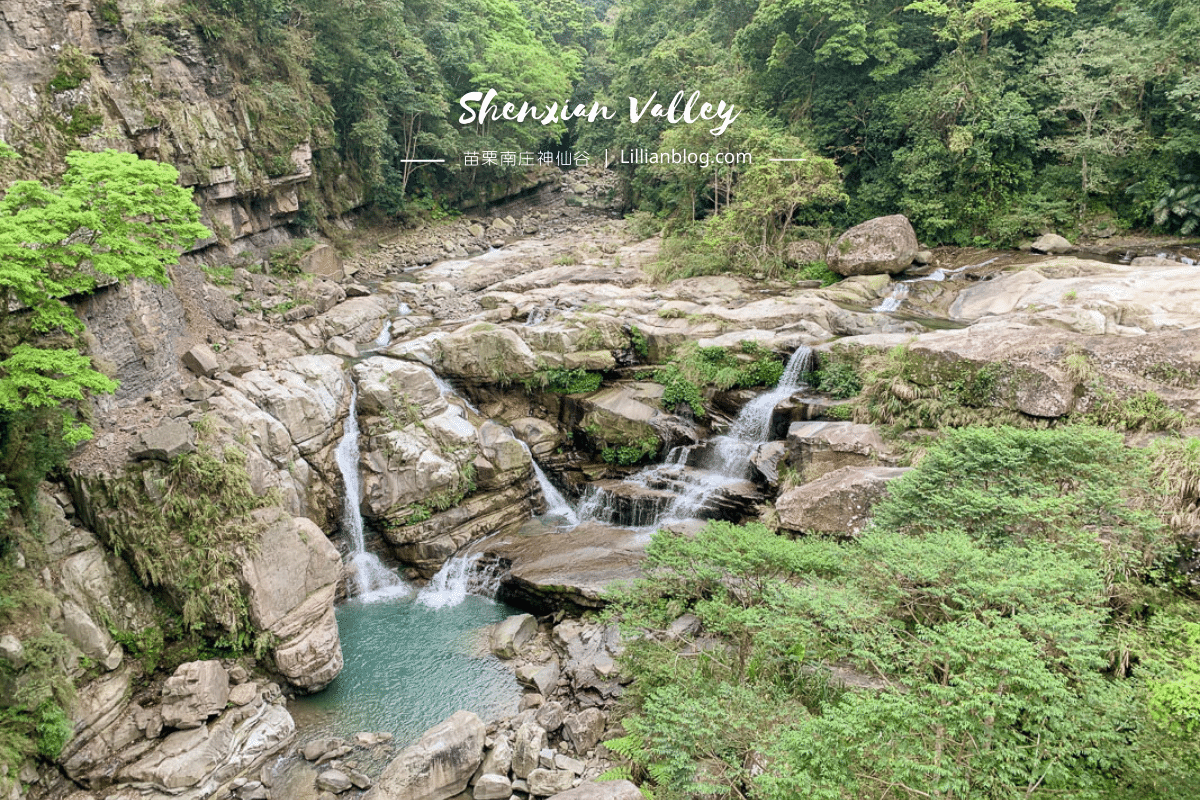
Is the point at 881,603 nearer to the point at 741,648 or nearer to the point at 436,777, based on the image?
the point at 741,648

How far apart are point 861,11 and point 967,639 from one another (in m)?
26.3

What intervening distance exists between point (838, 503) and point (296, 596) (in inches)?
378

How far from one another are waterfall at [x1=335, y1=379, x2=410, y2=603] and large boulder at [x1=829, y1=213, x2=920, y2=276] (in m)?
16.7

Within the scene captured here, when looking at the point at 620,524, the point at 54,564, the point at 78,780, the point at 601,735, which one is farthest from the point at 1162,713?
the point at 54,564

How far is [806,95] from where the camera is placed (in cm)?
2766

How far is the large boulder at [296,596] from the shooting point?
1117 centimetres

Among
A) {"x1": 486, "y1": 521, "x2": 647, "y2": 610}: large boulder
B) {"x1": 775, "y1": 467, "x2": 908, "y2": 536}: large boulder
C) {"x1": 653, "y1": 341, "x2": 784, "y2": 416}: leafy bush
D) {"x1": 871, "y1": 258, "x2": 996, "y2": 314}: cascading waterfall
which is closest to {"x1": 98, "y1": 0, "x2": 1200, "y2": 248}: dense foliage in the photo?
{"x1": 871, "y1": 258, "x2": 996, "y2": 314}: cascading waterfall

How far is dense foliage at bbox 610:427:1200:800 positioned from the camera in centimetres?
547

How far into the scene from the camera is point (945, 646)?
19.5ft

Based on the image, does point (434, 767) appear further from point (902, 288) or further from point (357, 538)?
point (902, 288)

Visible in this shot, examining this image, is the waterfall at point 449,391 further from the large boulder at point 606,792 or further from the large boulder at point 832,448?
the large boulder at point 606,792

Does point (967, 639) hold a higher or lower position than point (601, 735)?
higher

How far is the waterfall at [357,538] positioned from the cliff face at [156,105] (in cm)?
796

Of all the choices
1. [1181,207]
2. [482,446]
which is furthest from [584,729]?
[1181,207]
